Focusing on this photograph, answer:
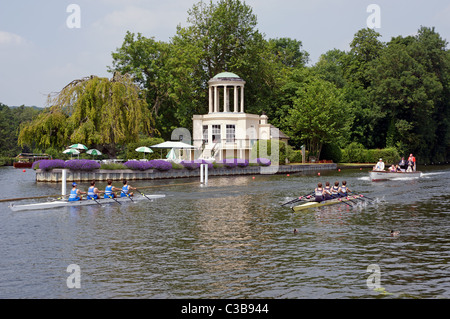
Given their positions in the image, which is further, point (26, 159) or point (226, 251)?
point (26, 159)

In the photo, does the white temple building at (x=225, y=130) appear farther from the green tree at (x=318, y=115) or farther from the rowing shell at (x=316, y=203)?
the rowing shell at (x=316, y=203)

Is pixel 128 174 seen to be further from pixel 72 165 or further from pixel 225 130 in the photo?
pixel 225 130

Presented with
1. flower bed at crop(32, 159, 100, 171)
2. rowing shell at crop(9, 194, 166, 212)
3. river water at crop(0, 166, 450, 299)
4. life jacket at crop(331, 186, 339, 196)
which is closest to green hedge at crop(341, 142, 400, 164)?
flower bed at crop(32, 159, 100, 171)

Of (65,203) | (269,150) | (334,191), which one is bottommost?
(65,203)

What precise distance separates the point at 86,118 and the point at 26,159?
55.1 m

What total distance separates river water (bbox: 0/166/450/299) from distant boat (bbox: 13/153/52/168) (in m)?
66.3

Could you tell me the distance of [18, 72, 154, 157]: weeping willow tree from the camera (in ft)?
179

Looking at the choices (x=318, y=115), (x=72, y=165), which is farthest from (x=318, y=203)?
(x=318, y=115)

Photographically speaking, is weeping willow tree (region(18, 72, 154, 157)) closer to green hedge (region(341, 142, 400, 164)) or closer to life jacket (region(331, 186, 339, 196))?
life jacket (region(331, 186, 339, 196))

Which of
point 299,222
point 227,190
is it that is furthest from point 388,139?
point 299,222

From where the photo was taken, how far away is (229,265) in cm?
1570

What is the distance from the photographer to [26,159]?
104625 millimetres
